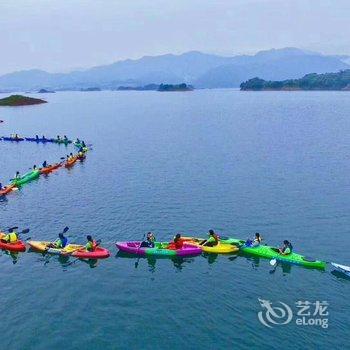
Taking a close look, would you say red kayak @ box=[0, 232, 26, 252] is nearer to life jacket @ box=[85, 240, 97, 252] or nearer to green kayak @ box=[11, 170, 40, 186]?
life jacket @ box=[85, 240, 97, 252]

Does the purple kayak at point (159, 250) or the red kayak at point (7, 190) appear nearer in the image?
the purple kayak at point (159, 250)

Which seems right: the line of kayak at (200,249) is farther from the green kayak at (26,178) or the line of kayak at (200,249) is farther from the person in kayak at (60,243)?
the green kayak at (26,178)

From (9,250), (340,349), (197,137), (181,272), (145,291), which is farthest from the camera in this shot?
(197,137)

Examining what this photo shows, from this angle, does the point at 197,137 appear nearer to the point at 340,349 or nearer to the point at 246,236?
the point at 246,236

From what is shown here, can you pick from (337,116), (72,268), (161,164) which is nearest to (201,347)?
(72,268)

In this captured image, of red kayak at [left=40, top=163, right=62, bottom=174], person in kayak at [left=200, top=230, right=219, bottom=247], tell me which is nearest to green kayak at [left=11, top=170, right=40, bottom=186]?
red kayak at [left=40, top=163, right=62, bottom=174]

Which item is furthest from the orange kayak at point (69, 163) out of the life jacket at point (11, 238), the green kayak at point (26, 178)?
the life jacket at point (11, 238)
